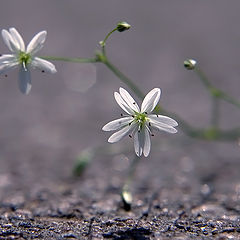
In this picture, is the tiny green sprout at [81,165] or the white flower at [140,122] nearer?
the white flower at [140,122]

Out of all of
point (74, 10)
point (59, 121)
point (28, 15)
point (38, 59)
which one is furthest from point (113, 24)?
point (38, 59)

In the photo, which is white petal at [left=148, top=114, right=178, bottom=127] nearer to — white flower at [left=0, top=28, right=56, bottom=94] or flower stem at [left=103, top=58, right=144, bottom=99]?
flower stem at [left=103, top=58, right=144, bottom=99]

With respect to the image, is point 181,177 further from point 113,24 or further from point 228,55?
point 113,24

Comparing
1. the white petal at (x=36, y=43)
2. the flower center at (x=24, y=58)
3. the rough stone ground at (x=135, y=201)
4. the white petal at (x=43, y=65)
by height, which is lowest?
the rough stone ground at (x=135, y=201)

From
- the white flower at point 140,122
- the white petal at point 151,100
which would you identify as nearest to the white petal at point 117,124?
the white flower at point 140,122

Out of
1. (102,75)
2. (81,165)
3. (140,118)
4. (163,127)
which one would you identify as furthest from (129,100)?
(102,75)

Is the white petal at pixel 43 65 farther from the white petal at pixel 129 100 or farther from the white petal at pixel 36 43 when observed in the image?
the white petal at pixel 129 100

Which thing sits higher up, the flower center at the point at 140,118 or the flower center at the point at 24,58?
the flower center at the point at 24,58
